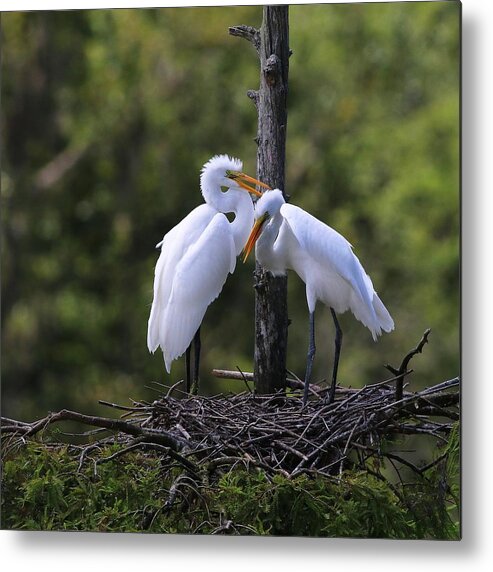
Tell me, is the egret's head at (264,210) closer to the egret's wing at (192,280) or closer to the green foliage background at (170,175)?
the egret's wing at (192,280)

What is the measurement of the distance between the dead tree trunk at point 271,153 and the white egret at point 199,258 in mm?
128

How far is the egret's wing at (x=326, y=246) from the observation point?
10.6ft

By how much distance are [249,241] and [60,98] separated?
2065 mm

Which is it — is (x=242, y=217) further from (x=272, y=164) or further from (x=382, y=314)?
(x=382, y=314)

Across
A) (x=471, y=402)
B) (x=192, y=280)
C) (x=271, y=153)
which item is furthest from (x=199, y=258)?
(x=471, y=402)

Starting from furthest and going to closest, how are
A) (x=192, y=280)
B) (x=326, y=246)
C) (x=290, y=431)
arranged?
(x=192, y=280)
(x=326, y=246)
(x=290, y=431)

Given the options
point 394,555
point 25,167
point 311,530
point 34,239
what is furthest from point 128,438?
point 25,167

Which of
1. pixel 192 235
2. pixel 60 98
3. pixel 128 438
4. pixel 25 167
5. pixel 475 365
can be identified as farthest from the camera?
pixel 25 167

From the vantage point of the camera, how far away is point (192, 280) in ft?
11.5

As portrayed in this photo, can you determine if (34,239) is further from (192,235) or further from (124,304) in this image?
(192,235)

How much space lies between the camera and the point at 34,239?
5.19 meters

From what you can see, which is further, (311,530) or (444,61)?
(444,61)

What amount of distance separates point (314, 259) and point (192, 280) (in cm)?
42

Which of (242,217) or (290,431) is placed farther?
(242,217)
